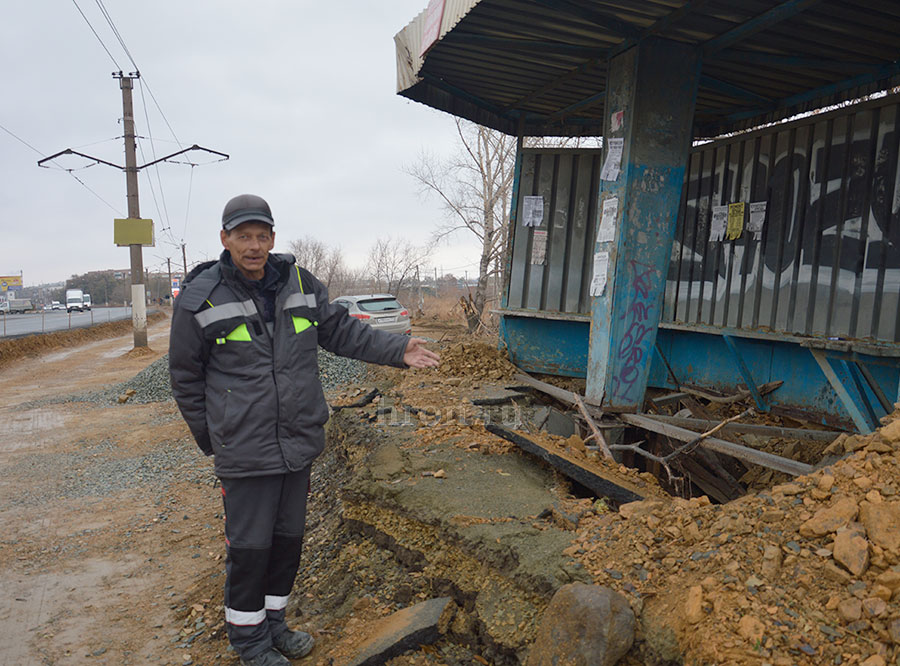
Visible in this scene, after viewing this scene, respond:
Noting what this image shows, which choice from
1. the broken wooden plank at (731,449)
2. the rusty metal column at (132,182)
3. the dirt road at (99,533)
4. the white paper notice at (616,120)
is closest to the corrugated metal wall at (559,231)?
the white paper notice at (616,120)

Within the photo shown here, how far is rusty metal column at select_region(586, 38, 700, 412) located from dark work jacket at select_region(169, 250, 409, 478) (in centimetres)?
331

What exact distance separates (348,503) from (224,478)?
1469mm

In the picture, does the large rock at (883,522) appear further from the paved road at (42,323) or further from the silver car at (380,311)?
the paved road at (42,323)

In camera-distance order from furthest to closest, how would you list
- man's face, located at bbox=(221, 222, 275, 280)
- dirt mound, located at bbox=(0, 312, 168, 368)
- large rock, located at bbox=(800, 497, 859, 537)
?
A: dirt mound, located at bbox=(0, 312, 168, 368) < man's face, located at bbox=(221, 222, 275, 280) < large rock, located at bbox=(800, 497, 859, 537)

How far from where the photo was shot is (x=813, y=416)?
560 centimetres

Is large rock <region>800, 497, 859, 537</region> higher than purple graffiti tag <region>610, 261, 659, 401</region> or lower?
lower

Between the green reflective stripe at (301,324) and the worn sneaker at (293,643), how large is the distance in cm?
155

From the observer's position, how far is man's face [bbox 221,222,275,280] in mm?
2836

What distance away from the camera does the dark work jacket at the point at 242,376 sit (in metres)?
2.72

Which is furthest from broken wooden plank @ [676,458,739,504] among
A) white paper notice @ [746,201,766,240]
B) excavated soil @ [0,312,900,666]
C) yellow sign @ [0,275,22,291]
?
yellow sign @ [0,275,22,291]

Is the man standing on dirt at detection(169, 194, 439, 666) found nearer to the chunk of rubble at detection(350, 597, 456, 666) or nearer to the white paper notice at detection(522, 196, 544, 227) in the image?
the chunk of rubble at detection(350, 597, 456, 666)

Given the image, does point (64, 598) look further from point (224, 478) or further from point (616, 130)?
point (616, 130)

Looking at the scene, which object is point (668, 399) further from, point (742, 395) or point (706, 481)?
point (706, 481)

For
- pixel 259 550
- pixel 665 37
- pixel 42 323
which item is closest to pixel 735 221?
pixel 665 37
